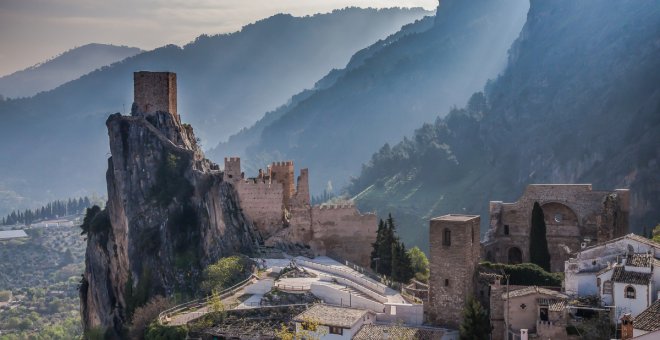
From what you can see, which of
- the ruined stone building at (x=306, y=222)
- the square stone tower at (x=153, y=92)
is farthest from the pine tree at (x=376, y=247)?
the square stone tower at (x=153, y=92)

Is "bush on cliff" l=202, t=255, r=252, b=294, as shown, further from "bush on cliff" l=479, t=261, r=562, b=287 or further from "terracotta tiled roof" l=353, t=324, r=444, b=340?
"bush on cliff" l=479, t=261, r=562, b=287

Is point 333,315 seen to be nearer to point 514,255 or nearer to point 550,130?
point 514,255

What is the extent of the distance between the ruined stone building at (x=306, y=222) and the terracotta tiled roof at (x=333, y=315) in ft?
53.3

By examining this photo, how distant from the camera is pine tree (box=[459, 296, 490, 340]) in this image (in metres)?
40.9

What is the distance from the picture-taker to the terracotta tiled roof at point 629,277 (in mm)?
37969

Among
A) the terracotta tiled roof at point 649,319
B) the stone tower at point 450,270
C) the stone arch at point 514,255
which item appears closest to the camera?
the terracotta tiled roof at point 649,319

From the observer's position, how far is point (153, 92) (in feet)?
244

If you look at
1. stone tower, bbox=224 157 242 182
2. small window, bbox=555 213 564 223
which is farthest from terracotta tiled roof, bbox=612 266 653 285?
stone tower, bbox=224 157 242 182

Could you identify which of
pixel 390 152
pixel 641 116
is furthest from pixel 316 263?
pixel 390 152

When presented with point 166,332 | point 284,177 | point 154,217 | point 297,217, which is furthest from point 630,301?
point 154,217

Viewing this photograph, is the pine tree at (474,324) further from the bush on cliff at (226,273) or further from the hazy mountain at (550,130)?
the hazy mountain at (550,130)

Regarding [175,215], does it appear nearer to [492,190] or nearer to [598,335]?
[598,335]

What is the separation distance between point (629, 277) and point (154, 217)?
40823 millimetres

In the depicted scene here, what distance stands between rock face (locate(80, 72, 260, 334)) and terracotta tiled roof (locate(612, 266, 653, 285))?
28.9m
